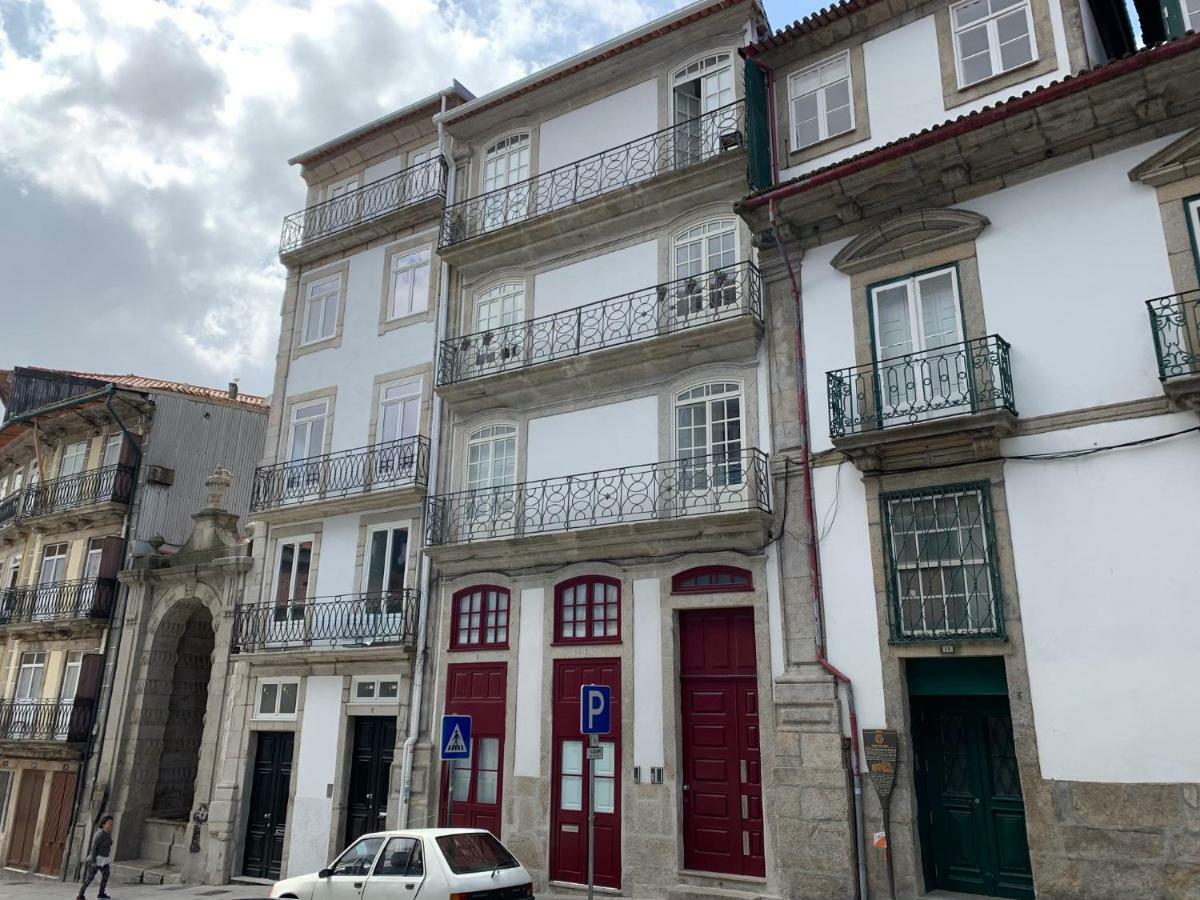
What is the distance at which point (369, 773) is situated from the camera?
1591cm

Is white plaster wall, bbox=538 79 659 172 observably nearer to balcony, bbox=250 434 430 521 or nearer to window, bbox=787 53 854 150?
window, bbox=787 53 854 150

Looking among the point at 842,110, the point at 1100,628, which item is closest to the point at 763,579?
the point at 1100,628

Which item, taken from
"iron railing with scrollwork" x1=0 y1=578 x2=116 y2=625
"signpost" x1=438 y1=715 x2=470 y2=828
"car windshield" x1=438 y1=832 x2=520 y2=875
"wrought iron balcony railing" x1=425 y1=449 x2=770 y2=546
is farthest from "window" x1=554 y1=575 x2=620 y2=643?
"iron railing with scrollwork" x1=0 y1=578 x2=116 y2=625

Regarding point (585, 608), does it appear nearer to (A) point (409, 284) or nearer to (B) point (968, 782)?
(B) point (968, 782)

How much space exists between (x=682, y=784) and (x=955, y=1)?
37.7ft

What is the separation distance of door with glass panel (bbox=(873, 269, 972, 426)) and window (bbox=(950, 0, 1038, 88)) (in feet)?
9.58

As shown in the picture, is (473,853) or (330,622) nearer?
(473,853)

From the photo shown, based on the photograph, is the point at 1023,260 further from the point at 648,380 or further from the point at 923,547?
the point at 648,380

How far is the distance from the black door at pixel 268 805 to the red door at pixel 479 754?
12.8 feet

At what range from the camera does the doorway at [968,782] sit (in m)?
10.3

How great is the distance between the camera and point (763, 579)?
12.5 meters

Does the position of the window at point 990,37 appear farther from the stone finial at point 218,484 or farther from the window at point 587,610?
the stone finial at point 218,484

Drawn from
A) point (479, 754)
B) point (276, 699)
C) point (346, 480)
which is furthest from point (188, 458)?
point (479, 754)

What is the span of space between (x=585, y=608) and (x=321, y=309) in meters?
9.73
